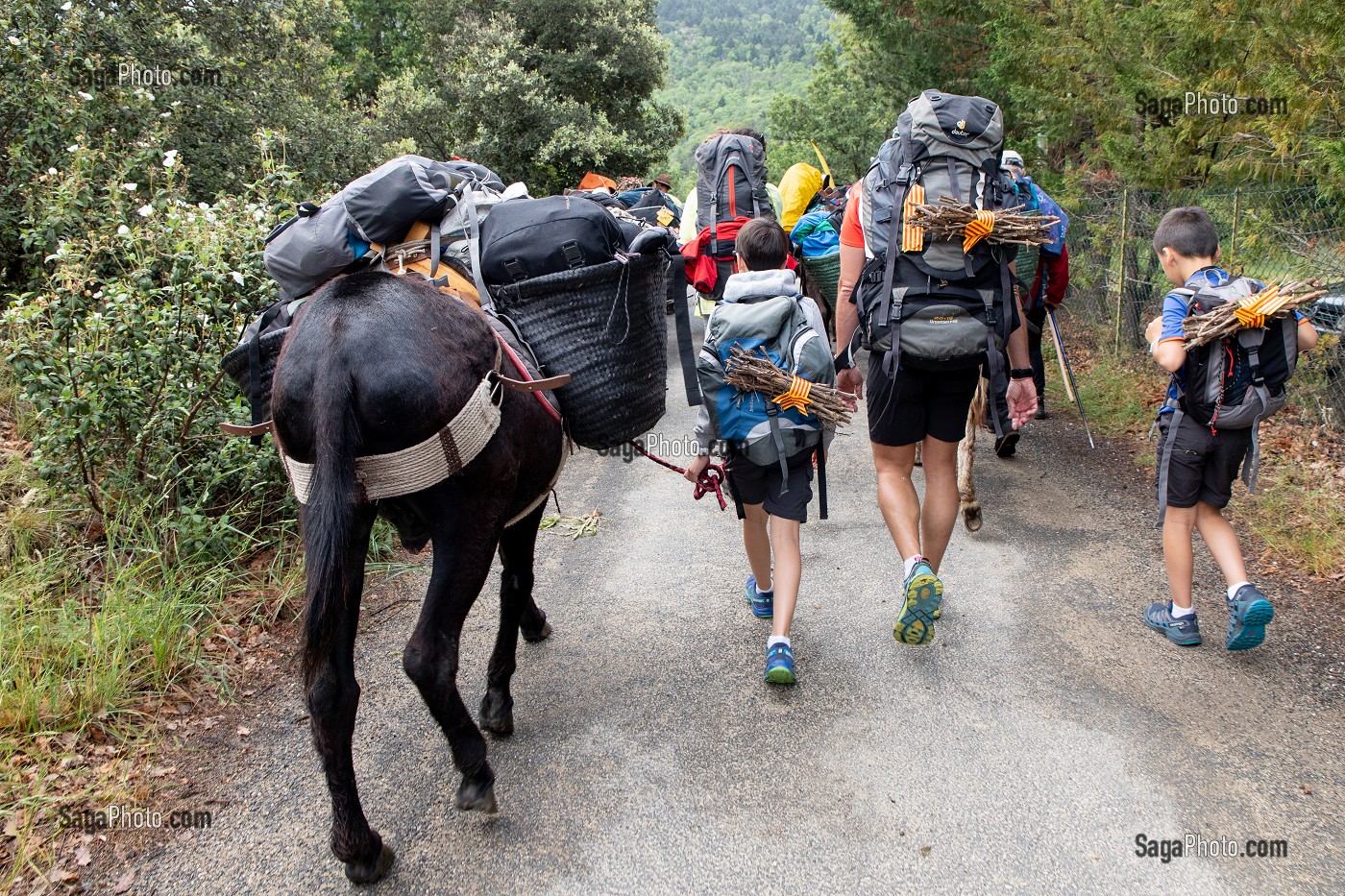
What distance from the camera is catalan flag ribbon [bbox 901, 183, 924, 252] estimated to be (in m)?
3.43

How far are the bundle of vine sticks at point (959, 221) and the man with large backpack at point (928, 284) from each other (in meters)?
0.03

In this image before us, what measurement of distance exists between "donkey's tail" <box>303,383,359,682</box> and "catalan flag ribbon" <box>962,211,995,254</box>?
2367mm

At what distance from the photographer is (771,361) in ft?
11.5

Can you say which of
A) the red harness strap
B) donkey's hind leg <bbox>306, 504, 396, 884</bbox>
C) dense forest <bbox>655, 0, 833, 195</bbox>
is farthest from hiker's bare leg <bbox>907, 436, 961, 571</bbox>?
dense forest <bbox>655, 0, 833, 195</bbox>

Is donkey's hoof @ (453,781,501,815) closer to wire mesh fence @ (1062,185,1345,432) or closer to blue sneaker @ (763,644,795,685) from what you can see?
blue sneaker @ (763,644,795,685)

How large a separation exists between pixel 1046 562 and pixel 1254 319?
5.57ft

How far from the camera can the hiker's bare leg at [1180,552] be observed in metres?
3.76

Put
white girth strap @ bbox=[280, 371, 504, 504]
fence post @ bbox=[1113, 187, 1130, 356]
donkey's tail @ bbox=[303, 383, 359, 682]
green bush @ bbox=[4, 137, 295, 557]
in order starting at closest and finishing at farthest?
donkey's tail @ bbox=[303, 383, 359, 682]
white girth strap @ bbox=[280, 371, 504, 504]
green bush @ bbox=[4, 137, 295, 557]
fence post @ bbox=[1113, 187, 1130, 356]

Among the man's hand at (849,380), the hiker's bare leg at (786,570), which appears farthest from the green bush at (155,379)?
the man's hand at (849,380)

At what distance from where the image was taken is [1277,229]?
552 cm

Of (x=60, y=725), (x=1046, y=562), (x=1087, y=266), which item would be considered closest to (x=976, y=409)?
(x=1046, y=562)

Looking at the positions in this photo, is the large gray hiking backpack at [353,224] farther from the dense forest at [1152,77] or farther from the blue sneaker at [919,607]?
the dense forest at [1152,77]

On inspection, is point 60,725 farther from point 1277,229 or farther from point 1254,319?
point 1277,229

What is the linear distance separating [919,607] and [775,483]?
769 millimetres
